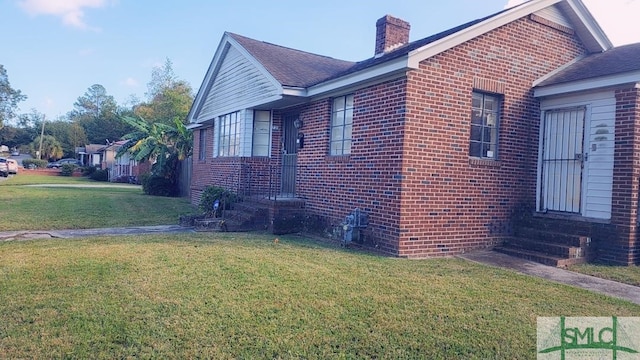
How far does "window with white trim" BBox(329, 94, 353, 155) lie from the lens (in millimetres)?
9727

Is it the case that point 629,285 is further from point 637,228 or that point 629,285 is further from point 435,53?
point 435,53

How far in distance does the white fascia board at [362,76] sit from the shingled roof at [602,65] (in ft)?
11.4

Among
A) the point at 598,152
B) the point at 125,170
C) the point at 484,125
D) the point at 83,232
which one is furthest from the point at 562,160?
the point at 125,170

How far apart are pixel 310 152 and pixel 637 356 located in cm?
787

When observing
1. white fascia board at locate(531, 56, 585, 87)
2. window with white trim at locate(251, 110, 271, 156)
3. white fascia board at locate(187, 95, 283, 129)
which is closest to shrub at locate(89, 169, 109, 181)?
white fascia board at locate(187, 95, 283, 129)

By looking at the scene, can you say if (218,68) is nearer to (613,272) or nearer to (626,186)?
(626,186)

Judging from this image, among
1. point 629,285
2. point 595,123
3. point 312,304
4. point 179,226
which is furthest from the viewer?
point 179,226

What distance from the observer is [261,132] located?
12977 mm

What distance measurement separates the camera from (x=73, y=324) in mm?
4086

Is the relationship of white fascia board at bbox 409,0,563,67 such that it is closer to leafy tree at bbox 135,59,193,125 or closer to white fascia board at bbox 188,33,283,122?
white fascia board at bbox 188,33,283,122

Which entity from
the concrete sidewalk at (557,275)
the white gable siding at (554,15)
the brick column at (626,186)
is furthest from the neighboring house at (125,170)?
the brick column at (626,186)

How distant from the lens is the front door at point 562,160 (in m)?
8.66

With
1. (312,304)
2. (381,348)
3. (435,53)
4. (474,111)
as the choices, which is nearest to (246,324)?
(312,304)

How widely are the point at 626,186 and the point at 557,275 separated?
7.76ft
